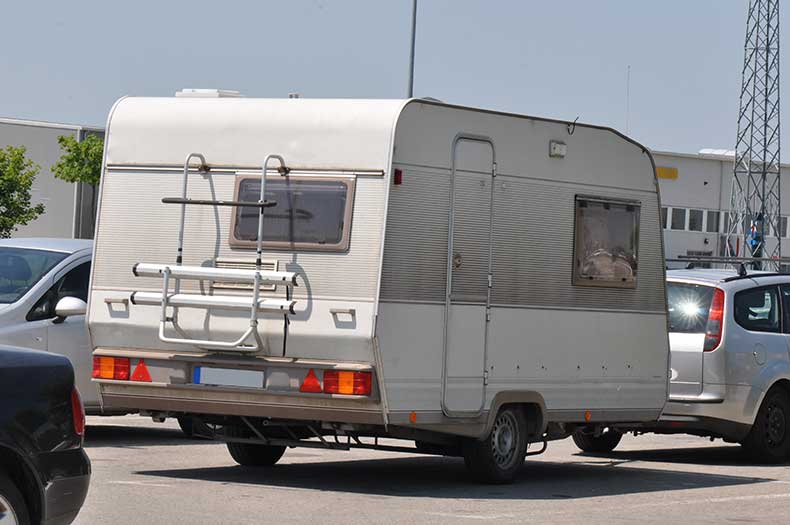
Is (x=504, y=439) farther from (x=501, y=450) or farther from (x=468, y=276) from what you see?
(x=468, y=276)

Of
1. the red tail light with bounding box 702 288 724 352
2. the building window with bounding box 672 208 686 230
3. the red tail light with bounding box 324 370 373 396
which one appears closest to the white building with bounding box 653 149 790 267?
the building window with bounding box 672 208 686 230

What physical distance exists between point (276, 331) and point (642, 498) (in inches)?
117

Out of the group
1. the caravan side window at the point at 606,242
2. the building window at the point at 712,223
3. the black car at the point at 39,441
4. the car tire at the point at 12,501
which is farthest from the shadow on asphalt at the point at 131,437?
the building window at the point at 712,223

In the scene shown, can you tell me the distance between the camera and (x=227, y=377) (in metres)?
11.2

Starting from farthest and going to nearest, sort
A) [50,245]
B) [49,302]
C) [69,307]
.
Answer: [50,245] < [49,302] < [69,307]

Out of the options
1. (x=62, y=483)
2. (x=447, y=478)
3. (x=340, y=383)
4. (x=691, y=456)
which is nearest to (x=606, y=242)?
(x=447, y=478)

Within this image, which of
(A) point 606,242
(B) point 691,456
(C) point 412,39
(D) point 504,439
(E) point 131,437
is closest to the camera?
(D) point 504,439

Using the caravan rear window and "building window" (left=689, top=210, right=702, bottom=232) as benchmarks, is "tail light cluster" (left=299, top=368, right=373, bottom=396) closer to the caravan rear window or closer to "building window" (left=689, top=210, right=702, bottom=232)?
the caravan rear window

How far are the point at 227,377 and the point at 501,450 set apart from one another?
225 centimetres

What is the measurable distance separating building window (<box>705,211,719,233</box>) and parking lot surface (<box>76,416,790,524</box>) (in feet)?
224

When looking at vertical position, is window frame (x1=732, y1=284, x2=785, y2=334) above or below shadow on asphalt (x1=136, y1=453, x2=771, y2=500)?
above

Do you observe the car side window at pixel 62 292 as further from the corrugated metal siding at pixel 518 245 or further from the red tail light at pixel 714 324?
the red tail light at pixel 714 324

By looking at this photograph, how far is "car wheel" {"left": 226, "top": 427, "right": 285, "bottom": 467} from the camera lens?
12703mm

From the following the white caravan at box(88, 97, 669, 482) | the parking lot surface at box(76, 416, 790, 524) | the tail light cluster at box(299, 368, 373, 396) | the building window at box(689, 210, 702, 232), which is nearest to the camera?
the parking lot surface at box(76, 416, 790, 524)
